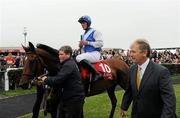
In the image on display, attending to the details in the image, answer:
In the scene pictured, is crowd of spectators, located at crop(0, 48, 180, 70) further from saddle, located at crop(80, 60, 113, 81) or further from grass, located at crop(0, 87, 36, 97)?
saddle, located at crop(80, 60, 113, 81)

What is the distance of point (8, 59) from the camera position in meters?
23.5

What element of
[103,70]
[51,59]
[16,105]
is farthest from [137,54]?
[16,105]

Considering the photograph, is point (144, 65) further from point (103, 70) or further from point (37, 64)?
point (103, 70)

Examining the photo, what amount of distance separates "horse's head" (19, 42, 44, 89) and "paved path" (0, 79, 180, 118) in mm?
3382

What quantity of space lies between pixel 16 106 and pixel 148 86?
9805 mm

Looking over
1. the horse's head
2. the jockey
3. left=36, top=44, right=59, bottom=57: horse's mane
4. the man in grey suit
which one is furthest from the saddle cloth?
the man in grey suit

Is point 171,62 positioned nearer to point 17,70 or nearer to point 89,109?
point 17,70

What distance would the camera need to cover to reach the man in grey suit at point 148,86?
4.95m

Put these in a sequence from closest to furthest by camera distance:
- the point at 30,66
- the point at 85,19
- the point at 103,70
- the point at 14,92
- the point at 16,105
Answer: the point at 30,66
the point at 85,19
the point at 103,70
the point at 16,105
the point at 14,92

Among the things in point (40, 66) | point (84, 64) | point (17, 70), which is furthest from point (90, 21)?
point (17, 70)

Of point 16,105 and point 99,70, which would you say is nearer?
point 99,70

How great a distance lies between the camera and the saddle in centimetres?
980

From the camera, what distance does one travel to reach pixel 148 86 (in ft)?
16.4

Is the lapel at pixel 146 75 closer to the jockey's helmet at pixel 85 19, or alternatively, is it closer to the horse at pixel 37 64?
the horse at pixel 37 64
